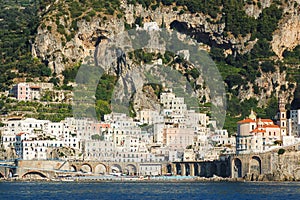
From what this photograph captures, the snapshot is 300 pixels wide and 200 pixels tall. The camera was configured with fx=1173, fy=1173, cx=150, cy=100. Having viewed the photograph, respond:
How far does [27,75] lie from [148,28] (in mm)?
21099

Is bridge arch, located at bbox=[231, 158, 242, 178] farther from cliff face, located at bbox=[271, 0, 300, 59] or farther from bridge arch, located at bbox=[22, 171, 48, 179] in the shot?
cliff face, located at bbox=[271, 0, 300, 59]

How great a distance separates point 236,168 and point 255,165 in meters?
3.75

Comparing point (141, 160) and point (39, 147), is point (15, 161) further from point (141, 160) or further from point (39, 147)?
point (141, 160)

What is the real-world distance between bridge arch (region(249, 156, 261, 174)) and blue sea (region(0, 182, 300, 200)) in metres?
4.66

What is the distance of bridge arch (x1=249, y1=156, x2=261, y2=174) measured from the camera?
137375 millimetres

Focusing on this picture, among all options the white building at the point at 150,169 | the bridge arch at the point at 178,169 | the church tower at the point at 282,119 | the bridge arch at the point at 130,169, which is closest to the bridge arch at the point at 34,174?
the bridge arch at the point at 130,169

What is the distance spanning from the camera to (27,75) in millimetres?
170125

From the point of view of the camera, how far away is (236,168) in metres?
141

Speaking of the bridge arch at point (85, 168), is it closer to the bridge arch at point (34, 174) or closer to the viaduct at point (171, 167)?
the viaduct at point (171, 167)

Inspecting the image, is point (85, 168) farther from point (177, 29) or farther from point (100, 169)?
point (177, 29)

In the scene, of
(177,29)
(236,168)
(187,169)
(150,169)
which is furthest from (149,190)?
(177,29)

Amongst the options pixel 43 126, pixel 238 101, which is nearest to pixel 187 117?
pixel 238 101

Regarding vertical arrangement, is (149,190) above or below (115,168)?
below

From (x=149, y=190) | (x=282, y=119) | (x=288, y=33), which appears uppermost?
(x=288, y=33)
